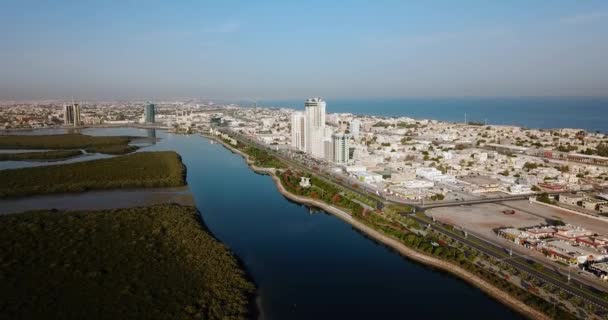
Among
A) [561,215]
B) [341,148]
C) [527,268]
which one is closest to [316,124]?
[341,148]

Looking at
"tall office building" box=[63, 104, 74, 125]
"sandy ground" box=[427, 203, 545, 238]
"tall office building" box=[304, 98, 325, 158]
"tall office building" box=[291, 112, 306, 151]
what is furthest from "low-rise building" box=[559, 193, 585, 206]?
"tall office building" box=[63, 104, 74, 125]

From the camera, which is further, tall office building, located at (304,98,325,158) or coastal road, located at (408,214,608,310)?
tall office building, located at (304,98,325,158)

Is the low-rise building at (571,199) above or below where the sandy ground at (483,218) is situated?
above

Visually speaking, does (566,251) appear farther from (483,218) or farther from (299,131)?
(299,131)

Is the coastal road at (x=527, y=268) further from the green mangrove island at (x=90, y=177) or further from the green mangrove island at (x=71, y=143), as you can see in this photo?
the green mangrove island at (x=71, y=143)

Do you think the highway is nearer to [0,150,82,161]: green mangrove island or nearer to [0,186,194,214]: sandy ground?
[0,186,194,214]: sandy ground


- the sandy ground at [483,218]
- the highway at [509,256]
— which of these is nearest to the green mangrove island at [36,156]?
the highway at [509,256]
